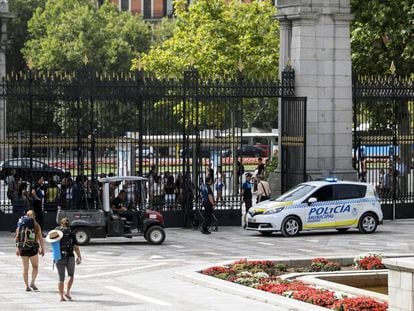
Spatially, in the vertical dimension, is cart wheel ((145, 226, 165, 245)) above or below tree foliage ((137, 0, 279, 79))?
below

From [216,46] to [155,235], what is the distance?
92.3 ft

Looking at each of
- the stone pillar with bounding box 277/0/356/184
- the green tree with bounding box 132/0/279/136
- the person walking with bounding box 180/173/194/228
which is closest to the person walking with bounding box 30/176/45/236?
the person walking with bounding box 180/173/194/228

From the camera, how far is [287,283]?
25.3m

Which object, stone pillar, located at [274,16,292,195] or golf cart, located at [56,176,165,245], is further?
stone pillar, located at [274,16,292,195]

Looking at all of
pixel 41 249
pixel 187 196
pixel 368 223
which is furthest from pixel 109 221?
pixel 41 249

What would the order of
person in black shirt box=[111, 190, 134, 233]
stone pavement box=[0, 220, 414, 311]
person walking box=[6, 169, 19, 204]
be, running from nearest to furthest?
stone pavement box=[0, 220, 414, 311] < person in black shirt box=[111, 190, 134, 233] < person walking box=[6, 169, 19, 204]

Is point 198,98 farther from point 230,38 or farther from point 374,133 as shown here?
point 230,38

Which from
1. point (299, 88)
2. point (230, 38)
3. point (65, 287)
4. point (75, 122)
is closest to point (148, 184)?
point (75, 122)

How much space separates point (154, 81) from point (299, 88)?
432 cm

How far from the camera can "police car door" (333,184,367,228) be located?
122 feet

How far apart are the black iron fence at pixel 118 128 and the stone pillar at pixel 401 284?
17207mm

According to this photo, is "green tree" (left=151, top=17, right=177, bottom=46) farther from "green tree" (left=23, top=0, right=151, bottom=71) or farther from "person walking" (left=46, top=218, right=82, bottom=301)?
"person walking" (left=46, top=218, right=82, bottom=301)

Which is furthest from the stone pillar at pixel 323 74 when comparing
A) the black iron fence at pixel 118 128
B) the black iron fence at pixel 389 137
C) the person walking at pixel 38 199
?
the person walking at pixel 38 199

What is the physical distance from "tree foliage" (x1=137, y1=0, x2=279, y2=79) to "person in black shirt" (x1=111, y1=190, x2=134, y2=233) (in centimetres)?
2508
